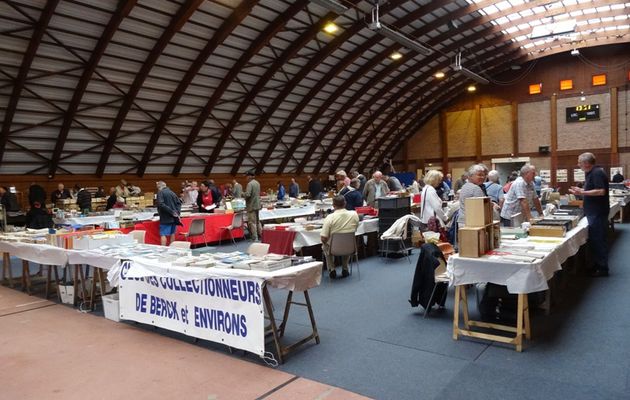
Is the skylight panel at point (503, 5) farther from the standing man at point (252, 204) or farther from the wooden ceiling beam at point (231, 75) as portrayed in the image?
the standing man at point (252, 204)

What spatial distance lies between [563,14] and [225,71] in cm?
1132

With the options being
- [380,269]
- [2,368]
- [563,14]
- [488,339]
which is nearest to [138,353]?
[2,368]

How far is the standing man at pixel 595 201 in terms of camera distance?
473 centimetres

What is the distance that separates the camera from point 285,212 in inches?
434

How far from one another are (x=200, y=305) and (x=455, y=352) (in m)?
1.94

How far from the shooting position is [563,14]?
572 inches

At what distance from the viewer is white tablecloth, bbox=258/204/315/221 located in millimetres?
10422

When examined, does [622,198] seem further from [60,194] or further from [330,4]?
[60,194]

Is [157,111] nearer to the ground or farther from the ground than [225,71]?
nearer to the ground

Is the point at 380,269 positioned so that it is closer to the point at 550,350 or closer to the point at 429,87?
the point at 550,350

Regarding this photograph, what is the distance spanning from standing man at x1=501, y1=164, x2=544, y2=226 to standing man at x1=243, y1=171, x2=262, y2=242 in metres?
5.15

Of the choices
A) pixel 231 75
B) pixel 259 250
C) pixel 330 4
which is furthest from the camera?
pixel 231 75

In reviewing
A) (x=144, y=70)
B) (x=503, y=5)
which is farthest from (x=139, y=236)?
(x=503, y=5)

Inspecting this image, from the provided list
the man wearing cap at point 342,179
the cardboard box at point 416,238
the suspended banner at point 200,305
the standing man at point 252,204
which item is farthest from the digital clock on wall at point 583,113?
the suspended banner at point 200,305
